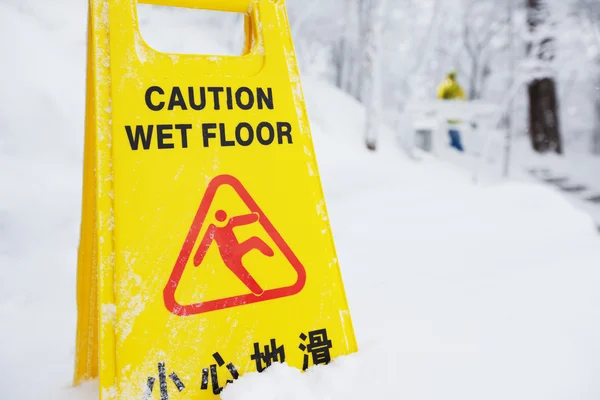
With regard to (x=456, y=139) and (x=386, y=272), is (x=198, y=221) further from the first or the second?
(x=456, y=139)

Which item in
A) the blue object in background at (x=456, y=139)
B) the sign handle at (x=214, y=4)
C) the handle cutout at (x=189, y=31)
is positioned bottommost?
the sign handle at (x=214, y=4)

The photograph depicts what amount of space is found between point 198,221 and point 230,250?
12cm

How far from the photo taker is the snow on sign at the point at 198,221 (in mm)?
1001

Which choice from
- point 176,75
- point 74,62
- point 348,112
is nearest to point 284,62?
point 176,75

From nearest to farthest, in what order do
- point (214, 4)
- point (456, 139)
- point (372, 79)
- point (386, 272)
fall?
point (214, 4), point (386, 272), point (372, 79), point (456, 139)

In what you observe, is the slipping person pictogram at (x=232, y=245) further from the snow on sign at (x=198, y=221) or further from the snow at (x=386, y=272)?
the snow at (x=386, y=272)

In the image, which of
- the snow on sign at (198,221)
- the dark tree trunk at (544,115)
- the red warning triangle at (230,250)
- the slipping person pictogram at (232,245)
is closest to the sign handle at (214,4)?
the snow on sign at (198,221)

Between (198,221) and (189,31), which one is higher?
(189,31)

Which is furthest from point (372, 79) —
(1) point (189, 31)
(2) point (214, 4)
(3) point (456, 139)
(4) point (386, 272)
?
(2) point (214, 4)

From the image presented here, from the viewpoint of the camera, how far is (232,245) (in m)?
1.12

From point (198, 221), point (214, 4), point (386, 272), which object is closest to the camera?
point (198, 221)

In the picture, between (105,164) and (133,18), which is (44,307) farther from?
(133,18)

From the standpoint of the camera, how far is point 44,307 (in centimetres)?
195

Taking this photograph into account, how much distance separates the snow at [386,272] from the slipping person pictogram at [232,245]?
0.27 metres
